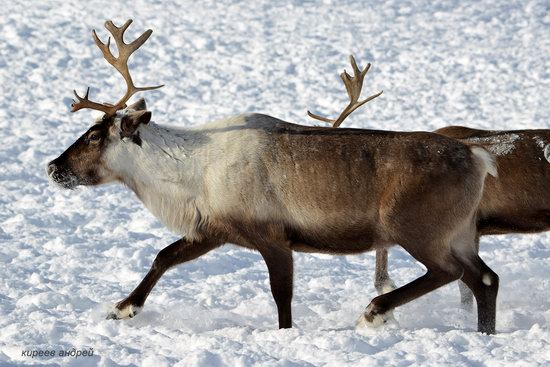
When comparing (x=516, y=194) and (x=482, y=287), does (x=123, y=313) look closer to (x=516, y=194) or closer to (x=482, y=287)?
(x=482, y=287)

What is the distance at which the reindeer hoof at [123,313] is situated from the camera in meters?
6.07

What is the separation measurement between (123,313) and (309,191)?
140cm

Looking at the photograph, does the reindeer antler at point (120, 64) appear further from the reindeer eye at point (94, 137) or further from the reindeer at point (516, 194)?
the reindeer at point (516, 194)

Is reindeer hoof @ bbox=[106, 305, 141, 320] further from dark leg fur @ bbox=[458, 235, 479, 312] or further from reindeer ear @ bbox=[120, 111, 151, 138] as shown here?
dark leg fur @ bbox=[458, 235, 479, 312]

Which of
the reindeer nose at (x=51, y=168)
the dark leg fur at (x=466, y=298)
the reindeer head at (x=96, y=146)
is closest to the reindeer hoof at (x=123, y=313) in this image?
the reindeer head at (x=96, y=146)

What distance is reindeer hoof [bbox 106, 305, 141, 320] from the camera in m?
6.07

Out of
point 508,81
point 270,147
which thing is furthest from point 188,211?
point 508,81

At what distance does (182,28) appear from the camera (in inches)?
605

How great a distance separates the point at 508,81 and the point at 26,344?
10234mm

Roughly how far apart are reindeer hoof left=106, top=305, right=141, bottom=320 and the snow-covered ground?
0.25ft

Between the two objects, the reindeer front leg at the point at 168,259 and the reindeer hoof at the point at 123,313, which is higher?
the reindeer front leg at the point at 168,259

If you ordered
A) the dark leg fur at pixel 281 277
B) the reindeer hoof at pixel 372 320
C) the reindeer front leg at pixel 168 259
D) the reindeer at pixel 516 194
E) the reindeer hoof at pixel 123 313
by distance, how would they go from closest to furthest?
the reindeer hoof at pixel 372 320
the dark leg fur at pixel 281 277
the reindeer hoof at pixel 123 313
the reindeer front leg at pixel 168 259
the reindeer at pixel 516 194

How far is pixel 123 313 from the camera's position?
240 inches

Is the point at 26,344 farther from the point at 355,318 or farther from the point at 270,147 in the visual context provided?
the point at 355,318
